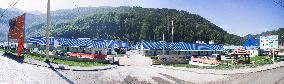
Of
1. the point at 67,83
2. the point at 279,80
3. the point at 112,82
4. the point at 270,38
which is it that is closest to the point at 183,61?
the point at 270,38

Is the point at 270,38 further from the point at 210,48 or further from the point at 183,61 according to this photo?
the point at 210,48

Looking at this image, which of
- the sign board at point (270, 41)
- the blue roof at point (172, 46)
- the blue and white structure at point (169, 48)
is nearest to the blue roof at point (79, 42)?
the blue and white structure at point (169, 48)

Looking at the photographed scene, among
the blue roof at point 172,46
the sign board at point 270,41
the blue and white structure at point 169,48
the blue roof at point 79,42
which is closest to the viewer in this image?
the sign board at point 270,41

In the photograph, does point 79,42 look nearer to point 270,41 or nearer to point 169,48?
point 169,48

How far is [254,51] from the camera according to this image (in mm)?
87750

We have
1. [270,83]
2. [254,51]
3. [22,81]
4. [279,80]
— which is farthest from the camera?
[254,51]

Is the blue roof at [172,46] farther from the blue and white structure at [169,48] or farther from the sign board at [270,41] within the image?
the sign board at [270,41]

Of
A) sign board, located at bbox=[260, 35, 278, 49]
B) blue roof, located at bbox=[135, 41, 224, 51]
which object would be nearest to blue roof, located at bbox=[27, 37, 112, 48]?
blue roof, located at bbox=[135, 41, 224, 51]

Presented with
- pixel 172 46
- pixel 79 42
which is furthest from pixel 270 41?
pixel 79 42

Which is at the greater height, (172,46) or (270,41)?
(270,41)

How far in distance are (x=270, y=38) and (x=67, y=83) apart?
123ft

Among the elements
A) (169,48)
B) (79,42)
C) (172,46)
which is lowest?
(169,48)

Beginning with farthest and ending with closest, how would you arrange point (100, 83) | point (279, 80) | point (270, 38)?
point (270, 38), point (279, 80), point (100, 83)

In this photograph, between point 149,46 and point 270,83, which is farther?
point 149,46
